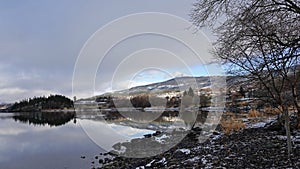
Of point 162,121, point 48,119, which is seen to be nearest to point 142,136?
point 162,121

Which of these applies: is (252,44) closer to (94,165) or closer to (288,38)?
(288,38)

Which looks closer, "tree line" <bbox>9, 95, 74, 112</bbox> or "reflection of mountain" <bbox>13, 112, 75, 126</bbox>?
"reflection of mountain" <bbox>13, 112, 75, 126</bbox>

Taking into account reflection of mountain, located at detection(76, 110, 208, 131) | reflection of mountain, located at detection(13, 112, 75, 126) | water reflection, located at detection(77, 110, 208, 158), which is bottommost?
water reflection, located at detection(77, 110, 208, 158)

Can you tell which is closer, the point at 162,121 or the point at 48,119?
the point at 162,121

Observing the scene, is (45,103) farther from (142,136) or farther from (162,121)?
(142,136)

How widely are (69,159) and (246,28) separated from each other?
1782 cm

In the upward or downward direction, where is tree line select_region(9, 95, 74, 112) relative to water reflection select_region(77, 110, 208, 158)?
upward

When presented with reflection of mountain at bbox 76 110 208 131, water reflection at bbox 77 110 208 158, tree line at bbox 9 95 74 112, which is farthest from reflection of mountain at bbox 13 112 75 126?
tree line at bbox 9 95 74 112

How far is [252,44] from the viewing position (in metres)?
7.69

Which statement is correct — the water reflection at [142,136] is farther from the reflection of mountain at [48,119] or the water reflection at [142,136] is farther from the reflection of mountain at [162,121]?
the reflection of mountain at [48,119]

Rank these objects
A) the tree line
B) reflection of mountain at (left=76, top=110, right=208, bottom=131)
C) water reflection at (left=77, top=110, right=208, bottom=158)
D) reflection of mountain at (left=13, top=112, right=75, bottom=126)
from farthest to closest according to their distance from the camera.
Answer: the tree line → reflection of mountain at (left=13, top=112, right=75, bottom=126) → reflection of mountain at (left=76, top=110, right=208, bottom=131) → water reflection at (left=77, top=110, right=208, bottom=158)

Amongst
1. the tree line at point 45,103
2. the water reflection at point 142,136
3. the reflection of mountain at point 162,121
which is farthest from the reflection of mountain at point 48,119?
the tree line at point 45,103

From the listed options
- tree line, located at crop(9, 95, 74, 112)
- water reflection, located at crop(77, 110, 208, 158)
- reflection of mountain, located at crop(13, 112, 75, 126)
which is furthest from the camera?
tree line, located at crop(9, 95, 74, 112)

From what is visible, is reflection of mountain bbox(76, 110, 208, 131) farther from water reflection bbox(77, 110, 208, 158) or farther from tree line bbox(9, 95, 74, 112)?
tree line bbox(9, 95, 74, 112)
